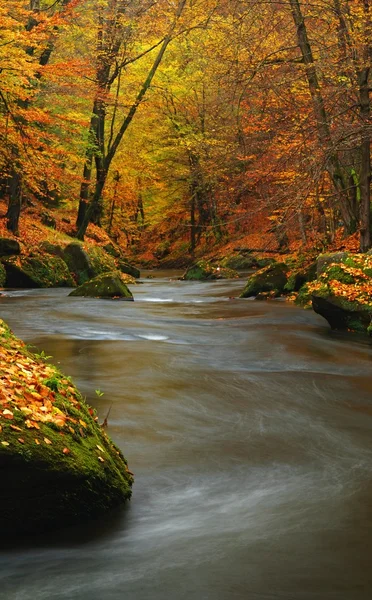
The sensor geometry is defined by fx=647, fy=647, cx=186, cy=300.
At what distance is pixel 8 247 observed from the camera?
65.8ft

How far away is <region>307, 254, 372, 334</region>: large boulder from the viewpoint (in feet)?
38.8

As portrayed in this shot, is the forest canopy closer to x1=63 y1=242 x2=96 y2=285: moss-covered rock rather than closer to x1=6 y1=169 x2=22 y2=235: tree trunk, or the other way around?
x1=6 y1=169 x2=22 y2=235: tree trunk

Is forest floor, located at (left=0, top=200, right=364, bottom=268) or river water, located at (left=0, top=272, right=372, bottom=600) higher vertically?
forest floor, located at (left=0, top=200, right=364, bottom=268)

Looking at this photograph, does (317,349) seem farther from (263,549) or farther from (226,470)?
(263,549)


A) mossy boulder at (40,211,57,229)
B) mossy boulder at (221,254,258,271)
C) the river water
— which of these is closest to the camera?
the river water

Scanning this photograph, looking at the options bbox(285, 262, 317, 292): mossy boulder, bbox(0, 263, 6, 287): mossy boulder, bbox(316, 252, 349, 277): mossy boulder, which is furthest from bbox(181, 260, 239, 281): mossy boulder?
bbox(316, 252, 349, 277): mossy boulder

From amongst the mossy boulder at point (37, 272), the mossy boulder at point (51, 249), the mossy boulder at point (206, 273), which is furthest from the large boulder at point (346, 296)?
the mossy boulder at point (206, 273)

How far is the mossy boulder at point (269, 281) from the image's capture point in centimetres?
1873

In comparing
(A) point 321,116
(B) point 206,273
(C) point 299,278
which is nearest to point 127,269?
(B) point 206,273

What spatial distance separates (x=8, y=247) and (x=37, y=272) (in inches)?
46.7

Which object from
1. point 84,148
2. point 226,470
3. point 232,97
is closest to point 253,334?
point 232,97

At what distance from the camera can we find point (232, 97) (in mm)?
14742

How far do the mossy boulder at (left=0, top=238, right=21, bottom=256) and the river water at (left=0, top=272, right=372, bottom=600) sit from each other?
30.3 ft

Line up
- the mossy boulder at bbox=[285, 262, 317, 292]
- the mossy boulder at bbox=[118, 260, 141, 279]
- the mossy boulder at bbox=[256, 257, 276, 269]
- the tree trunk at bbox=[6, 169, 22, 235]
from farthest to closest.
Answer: the mossy boulder at bbox=[256, 257, 276, 269] < the mossy boulder at bbox=[118, 260, 141, 279] < the tree trunk at bbox=[6, 169, 22, 235] < the mossy boulder at bbox=[285, 262, 317, 292]
